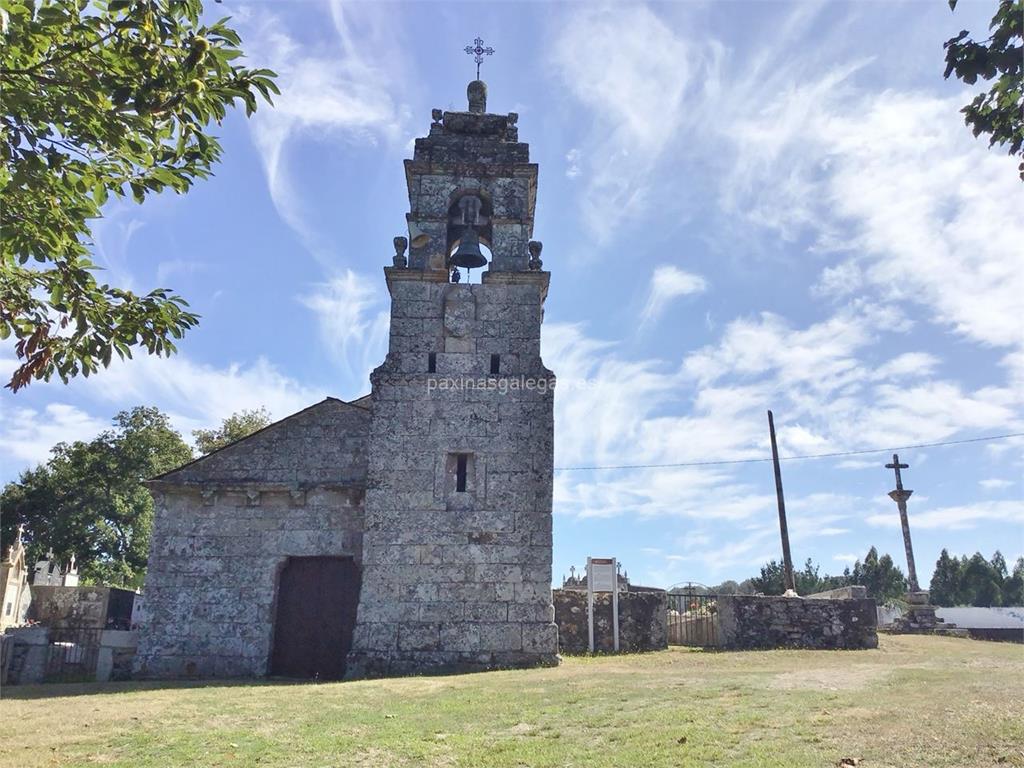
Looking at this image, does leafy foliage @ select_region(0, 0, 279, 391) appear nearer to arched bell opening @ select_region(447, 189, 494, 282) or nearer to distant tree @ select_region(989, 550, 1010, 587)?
arched bell opening @ select_region(447, 189, 494, 282)

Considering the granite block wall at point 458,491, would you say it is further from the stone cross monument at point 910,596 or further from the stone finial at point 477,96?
the stone cross monument at point 910,596

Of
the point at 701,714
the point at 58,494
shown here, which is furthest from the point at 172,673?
the point at 58,494

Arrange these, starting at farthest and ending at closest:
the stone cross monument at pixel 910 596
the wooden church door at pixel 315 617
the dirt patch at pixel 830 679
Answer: the stone cross monument at pixel 910 596 < the wooden church door at pixel 315 617 < the dirt patch at pixel 830 679

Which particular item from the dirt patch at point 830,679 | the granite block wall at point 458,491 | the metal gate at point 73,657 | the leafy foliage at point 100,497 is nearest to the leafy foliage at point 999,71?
the dirt patch at point 830,679

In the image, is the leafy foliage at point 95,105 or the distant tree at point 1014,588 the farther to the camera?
the distant tree at point 1014,588

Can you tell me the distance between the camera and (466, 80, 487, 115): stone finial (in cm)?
1596

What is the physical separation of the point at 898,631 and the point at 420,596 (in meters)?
15.4

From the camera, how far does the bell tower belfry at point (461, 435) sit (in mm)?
12836

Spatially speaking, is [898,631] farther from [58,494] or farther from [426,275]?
[58,494]

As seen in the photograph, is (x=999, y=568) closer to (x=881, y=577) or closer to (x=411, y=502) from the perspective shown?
(x=881, y=577)

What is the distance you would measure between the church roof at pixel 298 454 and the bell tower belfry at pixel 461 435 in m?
1.03

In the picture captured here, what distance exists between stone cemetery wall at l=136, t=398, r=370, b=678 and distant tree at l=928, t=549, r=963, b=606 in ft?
193

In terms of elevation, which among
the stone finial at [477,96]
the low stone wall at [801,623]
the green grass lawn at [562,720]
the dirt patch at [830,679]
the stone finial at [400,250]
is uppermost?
the stone finial at [477,96]

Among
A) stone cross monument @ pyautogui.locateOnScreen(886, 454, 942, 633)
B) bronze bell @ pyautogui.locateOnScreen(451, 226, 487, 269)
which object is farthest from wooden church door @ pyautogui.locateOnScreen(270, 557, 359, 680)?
stone cross monument @ pyautogui.locateOnScreen(886, 454, 942, 633)
